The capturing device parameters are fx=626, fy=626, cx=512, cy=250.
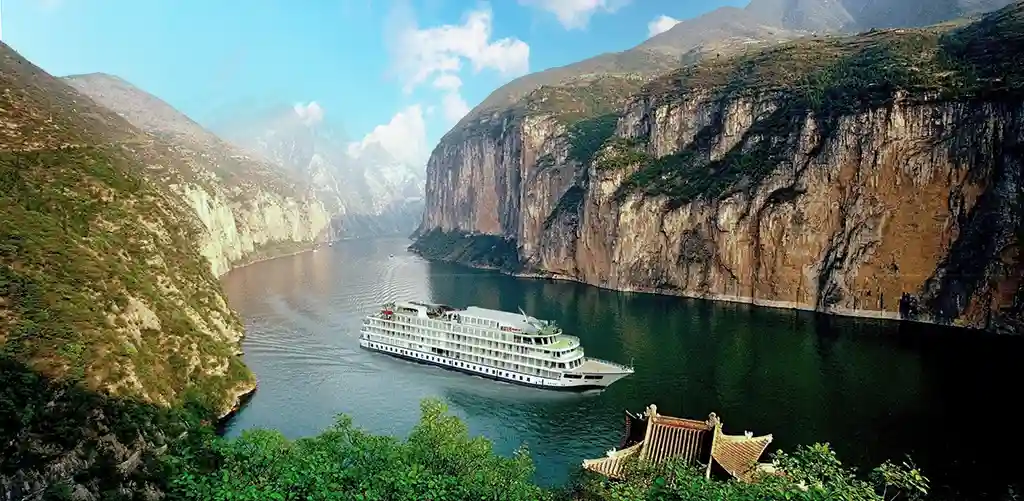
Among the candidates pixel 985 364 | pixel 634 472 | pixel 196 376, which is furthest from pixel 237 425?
pixel 985 364

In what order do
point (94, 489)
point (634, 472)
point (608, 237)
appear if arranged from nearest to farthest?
point (634, 472) → point (94, 489) → point (608, 237)

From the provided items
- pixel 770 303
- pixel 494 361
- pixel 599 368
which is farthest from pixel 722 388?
pixel 770 303

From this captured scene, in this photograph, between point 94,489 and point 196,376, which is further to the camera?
point 196,376

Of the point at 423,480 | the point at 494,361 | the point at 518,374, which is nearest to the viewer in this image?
the point at 423,480

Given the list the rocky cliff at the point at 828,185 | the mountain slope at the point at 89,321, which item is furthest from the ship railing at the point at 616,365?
the rocky cliff at the point at 828,185

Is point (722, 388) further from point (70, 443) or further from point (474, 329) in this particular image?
point (70, 443)

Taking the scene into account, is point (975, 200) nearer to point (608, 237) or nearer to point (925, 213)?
point (925, 213)

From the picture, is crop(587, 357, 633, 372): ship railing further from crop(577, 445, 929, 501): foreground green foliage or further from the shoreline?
the shoreline
